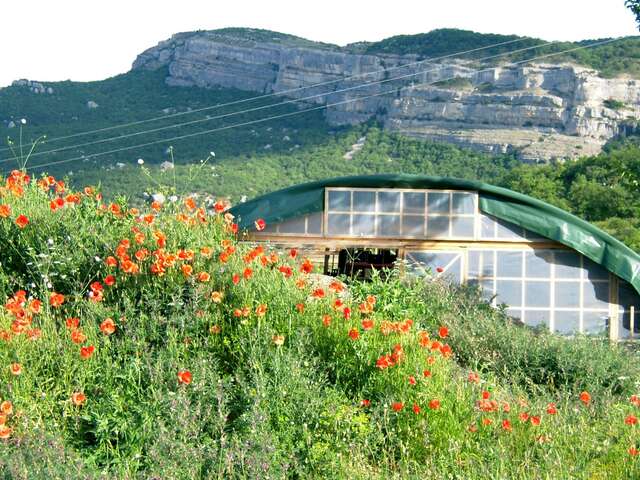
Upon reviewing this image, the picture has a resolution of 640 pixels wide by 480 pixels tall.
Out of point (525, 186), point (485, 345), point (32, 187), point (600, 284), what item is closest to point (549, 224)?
point (600, 284)

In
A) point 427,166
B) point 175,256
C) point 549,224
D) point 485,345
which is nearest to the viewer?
point 175,256

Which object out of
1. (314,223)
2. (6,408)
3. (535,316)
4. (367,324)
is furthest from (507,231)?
(6,408)

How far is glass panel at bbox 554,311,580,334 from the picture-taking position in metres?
15.3

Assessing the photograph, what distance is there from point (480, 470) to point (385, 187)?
32.5 feet

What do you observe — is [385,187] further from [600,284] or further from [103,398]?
[103,398]

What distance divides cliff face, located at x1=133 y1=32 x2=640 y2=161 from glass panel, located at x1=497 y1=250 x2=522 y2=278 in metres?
52.5

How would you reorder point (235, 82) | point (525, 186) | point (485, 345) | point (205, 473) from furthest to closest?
1. point (235, 82)
2. point (525, 186)
3. point (485, 345)
4. point (205, 473)

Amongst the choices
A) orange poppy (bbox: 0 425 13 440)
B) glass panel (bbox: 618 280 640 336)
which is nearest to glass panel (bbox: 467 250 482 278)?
glass panel (bbox: 618 280 640 336)

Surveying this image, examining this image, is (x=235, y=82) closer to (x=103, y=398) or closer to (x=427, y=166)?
(x=427, y=166)

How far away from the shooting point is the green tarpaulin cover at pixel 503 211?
1460 centimetres

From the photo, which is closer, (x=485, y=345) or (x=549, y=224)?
(x=485, y=345)

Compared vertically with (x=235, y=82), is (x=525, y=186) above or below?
below

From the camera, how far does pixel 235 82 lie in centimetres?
9031

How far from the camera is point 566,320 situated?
15352mm
